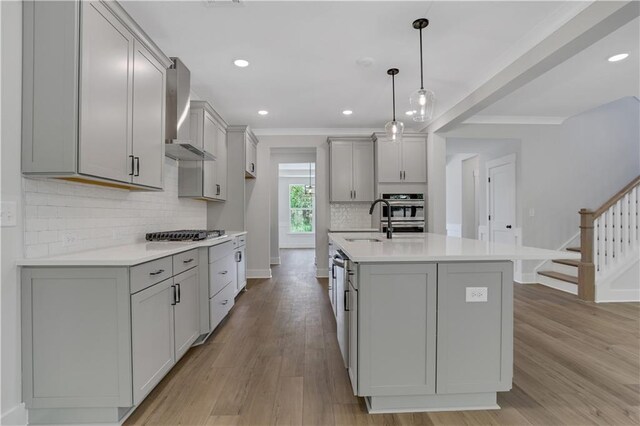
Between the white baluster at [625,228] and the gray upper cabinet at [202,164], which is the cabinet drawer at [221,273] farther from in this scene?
the white baluster at [625,228]

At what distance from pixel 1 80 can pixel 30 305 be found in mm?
1182

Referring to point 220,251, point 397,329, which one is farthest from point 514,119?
point 220,251

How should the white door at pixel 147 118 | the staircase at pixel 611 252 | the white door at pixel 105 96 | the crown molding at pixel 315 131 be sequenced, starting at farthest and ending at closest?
the crown molding at pixel 315 131, the staircase at pixel 611 252, the white door at pixel 147 118, the white door at pixel 105 96

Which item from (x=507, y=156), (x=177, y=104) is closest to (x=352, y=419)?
(x=177, y=104)

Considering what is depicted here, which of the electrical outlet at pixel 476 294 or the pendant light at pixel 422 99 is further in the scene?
the pendant light at pixel 422 99

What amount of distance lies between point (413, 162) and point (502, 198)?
6.50ft

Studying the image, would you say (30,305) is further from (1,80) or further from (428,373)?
(428,373)

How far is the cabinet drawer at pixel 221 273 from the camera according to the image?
9.53ft

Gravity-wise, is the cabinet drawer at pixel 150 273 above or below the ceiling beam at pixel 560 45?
below

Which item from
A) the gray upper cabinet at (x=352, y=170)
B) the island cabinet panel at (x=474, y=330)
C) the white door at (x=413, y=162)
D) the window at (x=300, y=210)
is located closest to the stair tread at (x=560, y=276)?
the white door at (x=413, y=162)

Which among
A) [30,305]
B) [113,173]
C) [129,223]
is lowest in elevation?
[30,305]

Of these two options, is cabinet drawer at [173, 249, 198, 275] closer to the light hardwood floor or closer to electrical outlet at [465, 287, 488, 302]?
the light hardwood floor

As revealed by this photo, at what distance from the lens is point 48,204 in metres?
1.87

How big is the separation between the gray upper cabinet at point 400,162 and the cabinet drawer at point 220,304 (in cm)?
307
